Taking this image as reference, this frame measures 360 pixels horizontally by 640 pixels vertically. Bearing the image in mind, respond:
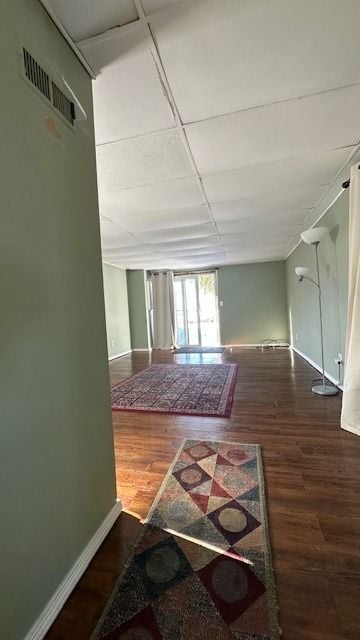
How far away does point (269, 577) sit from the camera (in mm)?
1070

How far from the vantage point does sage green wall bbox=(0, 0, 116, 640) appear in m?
0.81

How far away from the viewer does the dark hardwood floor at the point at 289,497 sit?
96cm

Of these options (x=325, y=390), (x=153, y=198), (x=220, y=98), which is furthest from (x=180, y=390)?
(x=220, y=98)

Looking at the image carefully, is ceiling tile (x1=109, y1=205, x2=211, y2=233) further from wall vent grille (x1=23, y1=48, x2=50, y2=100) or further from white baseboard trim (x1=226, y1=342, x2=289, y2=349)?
white baseboard trim (x1=226, y1=342, x2=289, y2=349)

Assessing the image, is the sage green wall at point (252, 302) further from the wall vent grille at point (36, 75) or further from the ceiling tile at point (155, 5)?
the wall vent grille at point (36, 75)

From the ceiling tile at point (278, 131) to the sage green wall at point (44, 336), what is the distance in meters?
0.82

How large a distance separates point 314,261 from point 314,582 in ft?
12.2

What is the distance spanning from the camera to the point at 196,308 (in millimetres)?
7406

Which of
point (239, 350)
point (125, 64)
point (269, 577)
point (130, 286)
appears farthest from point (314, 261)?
point (130, 286)

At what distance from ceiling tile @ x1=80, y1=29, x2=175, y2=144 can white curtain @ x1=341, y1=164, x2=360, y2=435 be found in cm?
158

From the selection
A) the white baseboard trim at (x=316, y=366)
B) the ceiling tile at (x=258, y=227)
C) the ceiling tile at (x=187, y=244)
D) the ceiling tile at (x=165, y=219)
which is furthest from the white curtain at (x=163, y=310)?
the ceiling tile at (x=165, y=219)

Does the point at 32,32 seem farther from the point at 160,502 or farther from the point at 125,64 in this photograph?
the point at 160,502

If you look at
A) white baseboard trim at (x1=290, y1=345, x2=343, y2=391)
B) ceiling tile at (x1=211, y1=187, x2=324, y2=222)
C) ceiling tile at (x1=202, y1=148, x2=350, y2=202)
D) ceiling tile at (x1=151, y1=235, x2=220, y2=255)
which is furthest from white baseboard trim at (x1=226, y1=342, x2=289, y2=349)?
ceiling tile at (x1=202, y1=148, x2=350, y2=202)

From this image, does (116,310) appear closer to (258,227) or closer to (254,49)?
(258,227)
